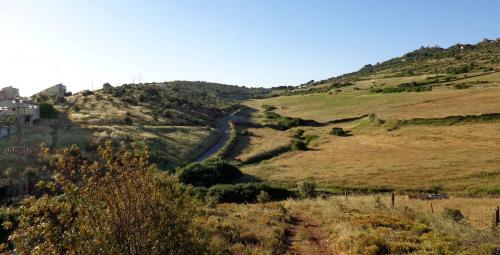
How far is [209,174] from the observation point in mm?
Answer: 47906

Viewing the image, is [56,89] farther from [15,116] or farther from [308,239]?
[308,239]

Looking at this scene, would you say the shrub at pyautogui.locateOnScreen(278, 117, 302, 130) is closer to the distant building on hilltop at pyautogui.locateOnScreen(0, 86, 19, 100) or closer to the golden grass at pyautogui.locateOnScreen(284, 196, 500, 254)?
the distant building on hilltop at pyautogui.locateOnScreen(0, 86, 19, 100)

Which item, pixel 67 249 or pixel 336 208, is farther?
pixel 336 208

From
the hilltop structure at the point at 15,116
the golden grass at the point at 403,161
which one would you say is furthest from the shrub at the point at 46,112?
the golden grass at the point at 403,161

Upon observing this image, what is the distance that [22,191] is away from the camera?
3775cm

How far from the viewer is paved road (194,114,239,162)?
63925mm

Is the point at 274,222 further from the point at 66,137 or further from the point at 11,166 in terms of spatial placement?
the point at 66,137

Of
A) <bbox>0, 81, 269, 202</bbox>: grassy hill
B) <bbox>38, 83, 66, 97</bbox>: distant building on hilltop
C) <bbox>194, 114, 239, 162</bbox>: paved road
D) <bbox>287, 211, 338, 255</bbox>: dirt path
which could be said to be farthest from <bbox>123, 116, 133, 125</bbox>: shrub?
<bbox>287, 211, 338, 255</bbox>: dirt path

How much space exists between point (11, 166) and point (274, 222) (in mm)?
32970

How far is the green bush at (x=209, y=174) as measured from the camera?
46625 millimetres

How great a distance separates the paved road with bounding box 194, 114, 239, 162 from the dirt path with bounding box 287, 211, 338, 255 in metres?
40.2

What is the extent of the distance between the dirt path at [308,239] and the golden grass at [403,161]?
2402cm

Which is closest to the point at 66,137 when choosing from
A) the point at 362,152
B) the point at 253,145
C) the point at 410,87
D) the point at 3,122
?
the point at 3,122

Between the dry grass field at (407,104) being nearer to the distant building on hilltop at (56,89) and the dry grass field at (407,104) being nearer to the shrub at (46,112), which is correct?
the shrub at (46,112)
